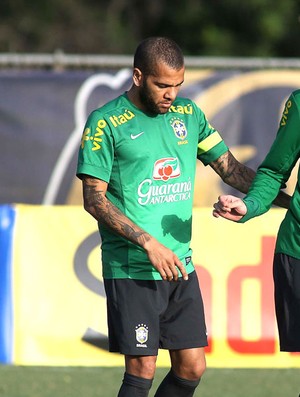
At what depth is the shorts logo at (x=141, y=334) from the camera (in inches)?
235

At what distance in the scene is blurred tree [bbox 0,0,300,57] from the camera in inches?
923

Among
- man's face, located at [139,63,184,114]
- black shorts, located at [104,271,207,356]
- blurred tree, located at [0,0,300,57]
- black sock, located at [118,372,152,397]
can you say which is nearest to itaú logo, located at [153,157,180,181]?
man's face, located at [139,63,184,114]

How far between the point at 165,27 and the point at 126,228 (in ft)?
65.0

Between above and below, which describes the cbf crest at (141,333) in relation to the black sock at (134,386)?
above

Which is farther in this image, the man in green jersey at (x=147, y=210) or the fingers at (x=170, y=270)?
the man in green jersey at (x=147, y=210)

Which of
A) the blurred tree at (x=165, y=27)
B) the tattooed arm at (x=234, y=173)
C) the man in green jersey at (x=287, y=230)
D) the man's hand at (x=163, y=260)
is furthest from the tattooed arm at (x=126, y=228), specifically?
the blurred tree at (x=165, y=27)

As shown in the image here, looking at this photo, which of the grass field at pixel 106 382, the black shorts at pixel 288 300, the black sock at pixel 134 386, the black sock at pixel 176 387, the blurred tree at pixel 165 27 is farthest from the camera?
the blurred tree at pixel 165 27

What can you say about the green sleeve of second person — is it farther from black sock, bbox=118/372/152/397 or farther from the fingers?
black sock, bbox=118/372/152/397

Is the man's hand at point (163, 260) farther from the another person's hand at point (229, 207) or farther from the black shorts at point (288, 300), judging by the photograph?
the black shorts at point (288, 300)

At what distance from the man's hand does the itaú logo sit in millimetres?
387

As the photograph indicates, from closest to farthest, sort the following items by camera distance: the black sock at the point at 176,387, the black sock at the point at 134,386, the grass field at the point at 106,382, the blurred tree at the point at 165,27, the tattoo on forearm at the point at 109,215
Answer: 1. the tattoo on forearm at the point at 109,215
2. the black sock at the point at 134,386
3. the black sock at the point at 176,387
4. the grass field at the point at 106,382
5. the blurred tree at the point at 165,27

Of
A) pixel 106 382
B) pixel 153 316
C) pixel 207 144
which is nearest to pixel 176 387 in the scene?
pixel 153 316

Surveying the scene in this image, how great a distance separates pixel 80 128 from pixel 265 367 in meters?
4.29

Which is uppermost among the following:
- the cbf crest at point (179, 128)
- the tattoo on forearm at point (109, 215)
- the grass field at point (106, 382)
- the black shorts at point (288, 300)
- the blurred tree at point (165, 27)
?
the blurred tree at point (165, 27)
